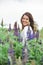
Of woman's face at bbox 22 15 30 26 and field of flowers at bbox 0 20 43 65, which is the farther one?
woman's face at bbox 22 15 30 26

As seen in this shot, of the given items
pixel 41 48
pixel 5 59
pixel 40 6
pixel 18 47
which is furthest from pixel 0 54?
pixel 40 6

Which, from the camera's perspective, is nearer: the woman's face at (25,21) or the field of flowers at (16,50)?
the field of flowers at (16,50)

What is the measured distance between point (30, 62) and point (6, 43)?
20cm

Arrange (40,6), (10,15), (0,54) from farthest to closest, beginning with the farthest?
(40,6)
(10,15)
(0,54)

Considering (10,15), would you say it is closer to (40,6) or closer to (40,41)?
(40,6)

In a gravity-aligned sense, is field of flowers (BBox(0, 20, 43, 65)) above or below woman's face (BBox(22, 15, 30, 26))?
below

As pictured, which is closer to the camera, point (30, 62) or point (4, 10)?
point (30, 62)

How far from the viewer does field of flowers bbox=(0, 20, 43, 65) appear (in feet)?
4.47

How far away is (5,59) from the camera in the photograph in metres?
1.38

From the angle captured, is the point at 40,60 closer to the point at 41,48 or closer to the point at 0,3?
the point at 41,48

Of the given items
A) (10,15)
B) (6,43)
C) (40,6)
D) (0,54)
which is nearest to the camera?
(0,54)

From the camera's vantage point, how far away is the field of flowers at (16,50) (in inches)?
53.6

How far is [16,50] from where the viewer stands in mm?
1459

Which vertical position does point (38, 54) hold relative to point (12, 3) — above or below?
below
